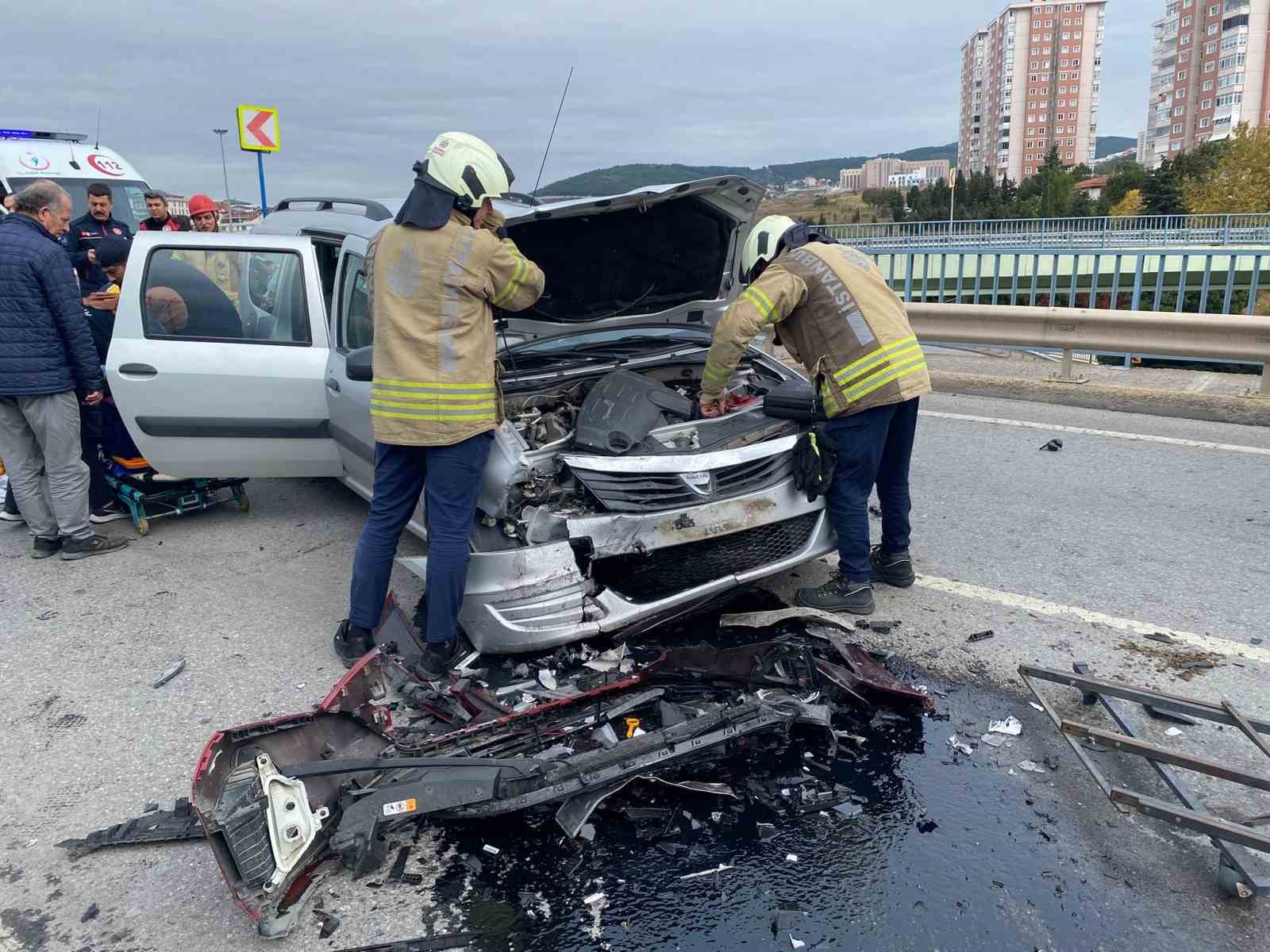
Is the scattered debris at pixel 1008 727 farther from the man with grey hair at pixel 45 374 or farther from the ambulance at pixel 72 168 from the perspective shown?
the ambulance at pixel 72 168

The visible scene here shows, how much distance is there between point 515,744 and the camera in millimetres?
2912

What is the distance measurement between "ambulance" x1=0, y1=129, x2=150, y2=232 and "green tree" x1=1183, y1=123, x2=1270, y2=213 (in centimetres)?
4477

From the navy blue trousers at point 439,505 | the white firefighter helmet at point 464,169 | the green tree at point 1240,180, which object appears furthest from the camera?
the green tree at point 1240,180

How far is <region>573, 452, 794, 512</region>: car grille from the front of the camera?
3.40 meters

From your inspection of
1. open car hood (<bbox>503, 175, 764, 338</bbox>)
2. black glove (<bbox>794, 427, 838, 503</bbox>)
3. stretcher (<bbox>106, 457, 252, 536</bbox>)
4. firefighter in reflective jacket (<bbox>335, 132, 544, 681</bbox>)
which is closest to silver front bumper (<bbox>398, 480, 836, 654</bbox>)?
firefighter in reflective jacket (<bbox>335, 132, 544, 681</bbox>)

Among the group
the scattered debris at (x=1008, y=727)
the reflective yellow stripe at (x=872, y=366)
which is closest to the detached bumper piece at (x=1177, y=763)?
the scattered debris at (x=1008, y=727)

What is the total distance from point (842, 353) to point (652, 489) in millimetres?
1067

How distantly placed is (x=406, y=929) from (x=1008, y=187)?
66.0 metres

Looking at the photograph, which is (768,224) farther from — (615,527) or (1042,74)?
(1042,74)

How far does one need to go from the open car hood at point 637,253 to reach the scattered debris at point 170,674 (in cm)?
202

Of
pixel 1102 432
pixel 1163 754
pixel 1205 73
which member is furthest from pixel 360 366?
pixel 1205 73

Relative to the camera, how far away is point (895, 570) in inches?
166

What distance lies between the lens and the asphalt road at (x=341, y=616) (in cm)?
244

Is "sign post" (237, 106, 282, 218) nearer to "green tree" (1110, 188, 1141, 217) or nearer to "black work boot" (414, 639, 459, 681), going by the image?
"black work boot" (414, 639, 459, 681)
